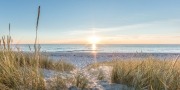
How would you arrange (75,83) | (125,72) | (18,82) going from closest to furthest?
(18,82)
(75,83)
(125,72)

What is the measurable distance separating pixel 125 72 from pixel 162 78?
0.79 m

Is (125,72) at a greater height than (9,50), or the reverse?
(9,50)

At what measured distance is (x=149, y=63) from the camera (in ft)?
17.8

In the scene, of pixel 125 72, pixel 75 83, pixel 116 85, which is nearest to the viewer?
pixel 75 83

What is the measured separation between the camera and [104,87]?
4.79 m

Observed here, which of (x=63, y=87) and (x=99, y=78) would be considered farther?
(x=99, y=78)

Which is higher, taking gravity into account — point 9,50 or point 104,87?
point 9,50

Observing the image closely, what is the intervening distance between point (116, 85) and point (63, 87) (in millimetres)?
968

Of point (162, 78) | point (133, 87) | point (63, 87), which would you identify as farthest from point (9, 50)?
point (162, 78)

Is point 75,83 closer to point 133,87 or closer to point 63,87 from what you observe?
point 63,87

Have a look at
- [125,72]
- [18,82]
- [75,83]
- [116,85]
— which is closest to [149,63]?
[125,72]

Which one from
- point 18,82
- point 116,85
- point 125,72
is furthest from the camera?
point 125,72

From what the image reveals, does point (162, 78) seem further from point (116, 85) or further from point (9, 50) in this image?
point (9, 50)

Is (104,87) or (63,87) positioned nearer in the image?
(63,87)
